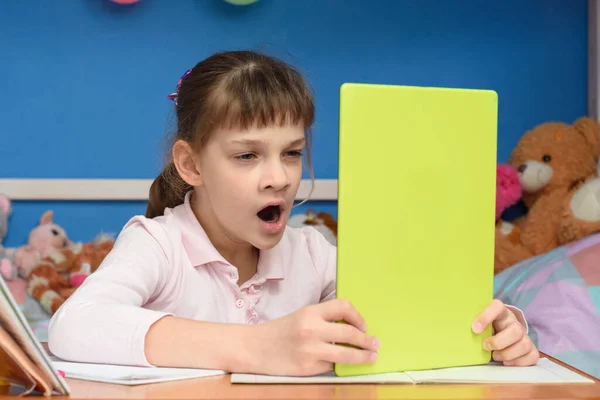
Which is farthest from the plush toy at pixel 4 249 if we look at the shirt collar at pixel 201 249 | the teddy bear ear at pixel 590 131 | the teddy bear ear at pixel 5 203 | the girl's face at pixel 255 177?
the teddy bear ear at pixel 590 131

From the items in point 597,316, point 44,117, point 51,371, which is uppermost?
point 44,117

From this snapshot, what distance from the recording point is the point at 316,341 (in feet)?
2.50

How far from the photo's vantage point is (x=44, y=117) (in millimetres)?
2064

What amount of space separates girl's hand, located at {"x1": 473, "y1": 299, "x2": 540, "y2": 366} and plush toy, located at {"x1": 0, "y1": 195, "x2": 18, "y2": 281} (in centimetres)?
140

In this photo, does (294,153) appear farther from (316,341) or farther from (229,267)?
(316,341)

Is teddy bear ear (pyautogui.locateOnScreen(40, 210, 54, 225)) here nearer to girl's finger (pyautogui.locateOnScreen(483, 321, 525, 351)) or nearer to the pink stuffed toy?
the pink stuffed toy

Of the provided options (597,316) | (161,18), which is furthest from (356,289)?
(161,18)

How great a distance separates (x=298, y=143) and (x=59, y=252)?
110 cm

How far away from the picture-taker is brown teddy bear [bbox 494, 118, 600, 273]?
1.98 metres

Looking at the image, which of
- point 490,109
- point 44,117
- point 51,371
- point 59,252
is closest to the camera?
point 51,371

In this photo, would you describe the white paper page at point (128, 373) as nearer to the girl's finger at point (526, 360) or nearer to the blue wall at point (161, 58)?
the girl's finger at point (526, 360)

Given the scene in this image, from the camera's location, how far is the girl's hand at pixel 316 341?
30.0 inches

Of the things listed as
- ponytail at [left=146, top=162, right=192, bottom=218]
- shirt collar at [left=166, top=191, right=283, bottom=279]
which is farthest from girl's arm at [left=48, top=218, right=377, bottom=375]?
ponytail at [left=146, top=162, right=192, bottom=218]

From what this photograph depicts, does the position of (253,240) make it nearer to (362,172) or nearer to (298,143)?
(298,143)
